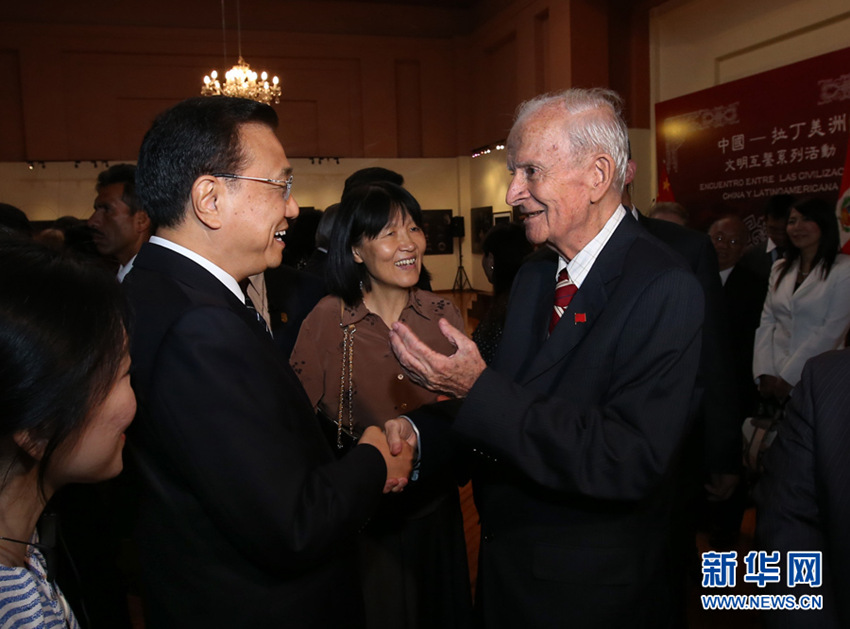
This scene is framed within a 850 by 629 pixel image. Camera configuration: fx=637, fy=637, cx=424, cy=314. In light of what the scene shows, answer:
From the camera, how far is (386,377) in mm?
2359

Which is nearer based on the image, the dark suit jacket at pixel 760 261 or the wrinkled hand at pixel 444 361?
the wrinkled hand at pixel 444 361

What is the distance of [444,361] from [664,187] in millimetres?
8389

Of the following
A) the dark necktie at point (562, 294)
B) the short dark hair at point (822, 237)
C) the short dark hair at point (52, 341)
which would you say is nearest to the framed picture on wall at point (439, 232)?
the short dark hair at point (822, 237)

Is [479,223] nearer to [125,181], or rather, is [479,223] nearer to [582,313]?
[125,181]

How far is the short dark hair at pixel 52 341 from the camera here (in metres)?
0.90

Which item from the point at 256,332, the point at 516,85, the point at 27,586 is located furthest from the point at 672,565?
the point at 516,85

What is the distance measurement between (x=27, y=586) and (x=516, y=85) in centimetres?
1204

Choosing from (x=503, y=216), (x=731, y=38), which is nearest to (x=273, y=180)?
(x=731, y=38)

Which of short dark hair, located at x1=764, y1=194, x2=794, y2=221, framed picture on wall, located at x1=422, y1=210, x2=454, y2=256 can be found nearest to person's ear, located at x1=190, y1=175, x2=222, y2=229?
short dark hair, located at x1=764, y1=194, x2=794, y2=221

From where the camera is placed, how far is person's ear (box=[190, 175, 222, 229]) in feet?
4.44

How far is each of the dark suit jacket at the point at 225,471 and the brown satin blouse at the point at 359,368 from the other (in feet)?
3.05

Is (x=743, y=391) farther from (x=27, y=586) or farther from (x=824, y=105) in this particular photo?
(x=27, y=586)

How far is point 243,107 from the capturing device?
1407 mm

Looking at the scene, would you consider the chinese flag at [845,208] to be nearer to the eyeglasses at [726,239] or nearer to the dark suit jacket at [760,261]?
the dark suit jacket at [760,261]
